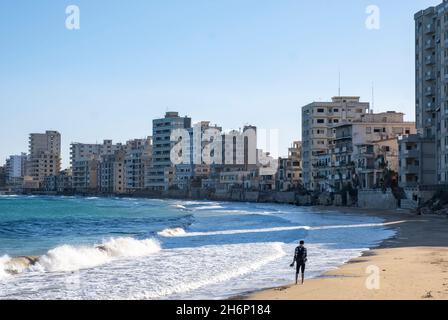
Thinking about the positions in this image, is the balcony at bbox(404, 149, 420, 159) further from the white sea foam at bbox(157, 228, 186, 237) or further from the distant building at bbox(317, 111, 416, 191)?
the white sea foam at bbox(157, 228, 186, 237)

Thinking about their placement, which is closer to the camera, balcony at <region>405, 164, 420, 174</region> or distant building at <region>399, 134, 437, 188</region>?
distant building at <region>399, 134, 437, 188</region>

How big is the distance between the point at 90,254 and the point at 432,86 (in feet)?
189

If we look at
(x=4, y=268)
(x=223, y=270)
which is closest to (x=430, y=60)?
(x=223, y=270)

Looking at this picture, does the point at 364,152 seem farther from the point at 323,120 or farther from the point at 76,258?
the point at 76,258

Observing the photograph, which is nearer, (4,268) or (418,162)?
(4,268)

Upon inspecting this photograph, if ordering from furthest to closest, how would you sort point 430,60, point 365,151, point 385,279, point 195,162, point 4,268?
point 195,162 < point 365,151 < point 430,60 < point 4,268 < point 385,279

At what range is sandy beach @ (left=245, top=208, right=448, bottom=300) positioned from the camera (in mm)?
18172

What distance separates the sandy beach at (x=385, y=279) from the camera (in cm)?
1817

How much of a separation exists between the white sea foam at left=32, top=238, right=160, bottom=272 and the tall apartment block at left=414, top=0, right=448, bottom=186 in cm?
4043

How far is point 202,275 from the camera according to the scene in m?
24.4

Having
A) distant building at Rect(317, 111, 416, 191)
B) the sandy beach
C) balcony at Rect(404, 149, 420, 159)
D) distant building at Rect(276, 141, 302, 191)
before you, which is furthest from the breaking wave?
distant building at Rect(276, 141, 302, 191)

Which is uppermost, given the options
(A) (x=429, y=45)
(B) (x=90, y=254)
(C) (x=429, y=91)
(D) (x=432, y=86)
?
A: (A) (x=429, y=45)

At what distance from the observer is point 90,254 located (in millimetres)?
32938
